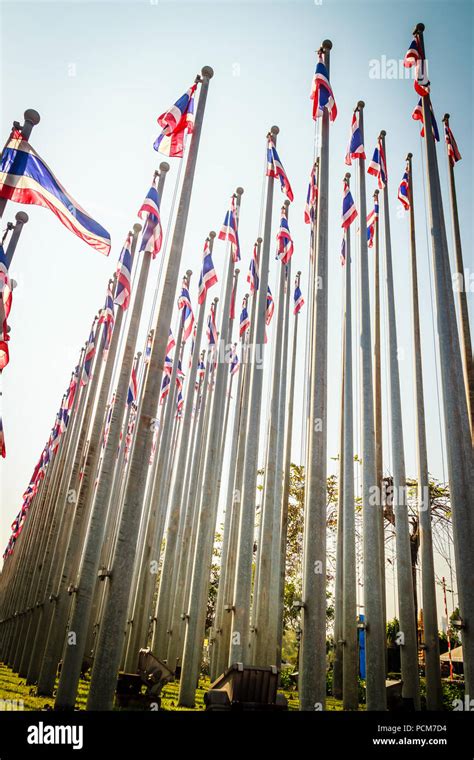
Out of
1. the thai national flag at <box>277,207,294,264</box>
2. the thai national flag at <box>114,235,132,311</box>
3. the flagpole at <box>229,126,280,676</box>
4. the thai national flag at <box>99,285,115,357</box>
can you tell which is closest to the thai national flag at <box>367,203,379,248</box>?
the thai national flag at <box>277,207,294,264</box>

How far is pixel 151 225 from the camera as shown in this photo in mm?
11633

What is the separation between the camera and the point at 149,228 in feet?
38.0

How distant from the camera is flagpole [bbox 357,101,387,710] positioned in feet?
35.2

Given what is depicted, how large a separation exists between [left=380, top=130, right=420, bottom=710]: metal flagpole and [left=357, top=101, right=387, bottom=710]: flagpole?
2.33 meters

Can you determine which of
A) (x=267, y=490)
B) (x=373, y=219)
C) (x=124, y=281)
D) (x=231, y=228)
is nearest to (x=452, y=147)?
(x=373, y=219)

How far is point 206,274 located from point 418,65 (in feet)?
26.2

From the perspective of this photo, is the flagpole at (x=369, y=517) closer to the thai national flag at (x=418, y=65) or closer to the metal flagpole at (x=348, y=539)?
the metal flagpole at (x=348, y=539)

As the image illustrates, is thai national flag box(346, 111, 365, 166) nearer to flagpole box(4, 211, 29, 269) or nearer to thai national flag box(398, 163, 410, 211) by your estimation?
thai national flag box(398, 163, 410, 211)

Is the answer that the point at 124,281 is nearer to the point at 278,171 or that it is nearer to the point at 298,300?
the point at 278,171

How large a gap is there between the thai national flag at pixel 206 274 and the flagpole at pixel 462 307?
23.8 feet

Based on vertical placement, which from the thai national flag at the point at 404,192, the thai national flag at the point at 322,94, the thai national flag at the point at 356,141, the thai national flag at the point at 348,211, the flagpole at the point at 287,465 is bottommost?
the flagpole at the point at 287,465

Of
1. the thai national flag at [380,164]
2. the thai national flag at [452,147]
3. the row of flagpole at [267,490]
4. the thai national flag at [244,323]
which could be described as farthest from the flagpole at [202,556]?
the thai national flag at [452,147]

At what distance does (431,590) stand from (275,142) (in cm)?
1407

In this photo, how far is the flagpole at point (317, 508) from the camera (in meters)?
7.66
